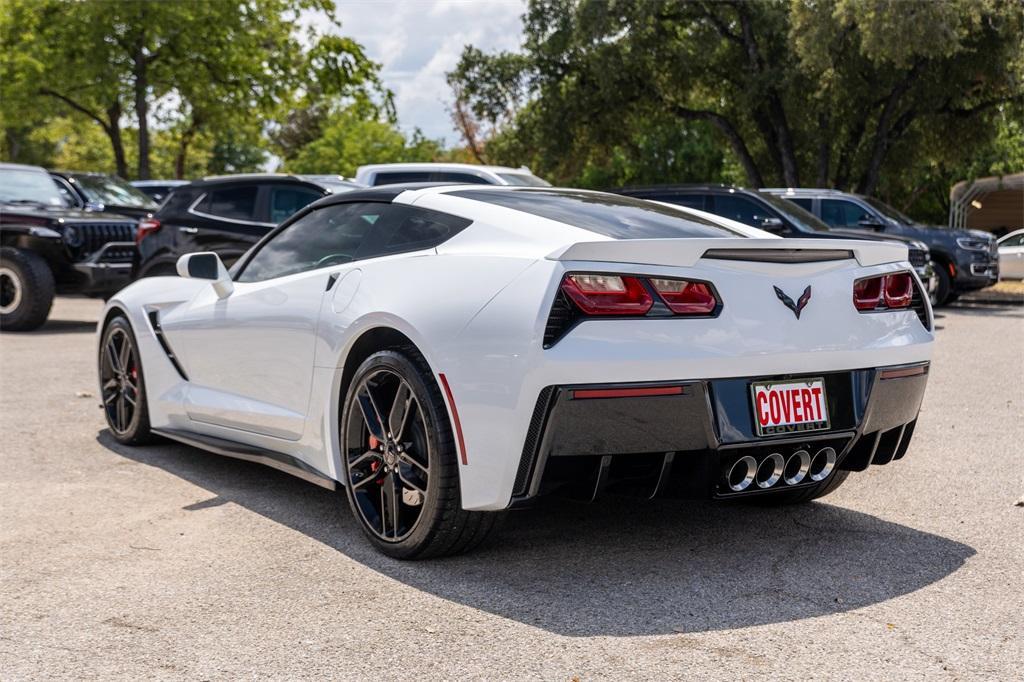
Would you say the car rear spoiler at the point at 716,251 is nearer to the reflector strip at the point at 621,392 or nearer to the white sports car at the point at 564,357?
the white sports car at the point at 564,357

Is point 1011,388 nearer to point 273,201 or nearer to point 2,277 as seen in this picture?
point 273,201

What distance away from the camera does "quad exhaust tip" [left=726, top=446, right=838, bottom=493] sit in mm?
4121

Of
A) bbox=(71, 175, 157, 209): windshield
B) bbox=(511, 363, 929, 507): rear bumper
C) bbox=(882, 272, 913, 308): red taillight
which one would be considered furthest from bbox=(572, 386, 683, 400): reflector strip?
bbox=(71, 175, 157, 209): windshield

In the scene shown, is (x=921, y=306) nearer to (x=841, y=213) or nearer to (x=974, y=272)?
(x=841, y=213)

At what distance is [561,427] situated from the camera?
150 inches

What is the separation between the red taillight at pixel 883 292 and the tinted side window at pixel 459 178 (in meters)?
10.1

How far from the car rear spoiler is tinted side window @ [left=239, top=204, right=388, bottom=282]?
1.38 meters

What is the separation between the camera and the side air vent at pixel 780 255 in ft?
13.4

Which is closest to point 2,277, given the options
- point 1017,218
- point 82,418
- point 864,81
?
point 82,418

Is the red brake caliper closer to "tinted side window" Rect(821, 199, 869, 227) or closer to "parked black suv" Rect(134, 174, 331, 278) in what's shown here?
"parked black suv" Rect(134, 174, 331, 278)

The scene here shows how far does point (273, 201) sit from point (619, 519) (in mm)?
8383

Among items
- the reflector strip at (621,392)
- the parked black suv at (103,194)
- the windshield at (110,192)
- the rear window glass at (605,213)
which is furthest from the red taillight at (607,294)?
the windshield at (110,192)

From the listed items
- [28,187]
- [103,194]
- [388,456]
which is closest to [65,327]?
[28,187]

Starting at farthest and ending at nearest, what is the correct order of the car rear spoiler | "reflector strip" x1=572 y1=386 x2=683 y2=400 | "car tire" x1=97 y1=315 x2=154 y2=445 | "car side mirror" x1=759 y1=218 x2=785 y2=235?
"car side mirror" x1=759 y1=218 x2=785 y2=235
"car tire" x1=97 y1=315 x2=154 y2=445
the car rear spoiler
"reflector strip" x1=572 y1=386 x2=683 y2=400
